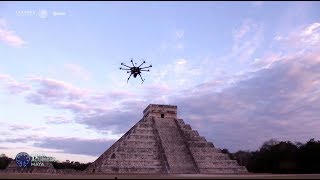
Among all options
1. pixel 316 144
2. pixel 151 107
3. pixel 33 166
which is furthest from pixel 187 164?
pixel 316 144

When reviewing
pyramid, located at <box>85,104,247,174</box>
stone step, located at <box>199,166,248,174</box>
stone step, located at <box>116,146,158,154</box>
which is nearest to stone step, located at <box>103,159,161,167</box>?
pyramid, located at <box>85,104,247,174</box>

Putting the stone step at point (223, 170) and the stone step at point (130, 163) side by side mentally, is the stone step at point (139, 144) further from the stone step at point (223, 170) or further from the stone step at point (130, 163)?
the stone step at point (223, 170)

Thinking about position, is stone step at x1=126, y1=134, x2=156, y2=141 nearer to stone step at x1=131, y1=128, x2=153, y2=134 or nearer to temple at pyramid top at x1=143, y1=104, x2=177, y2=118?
stone step at x1=131, y1=128, x2=153, y2=134

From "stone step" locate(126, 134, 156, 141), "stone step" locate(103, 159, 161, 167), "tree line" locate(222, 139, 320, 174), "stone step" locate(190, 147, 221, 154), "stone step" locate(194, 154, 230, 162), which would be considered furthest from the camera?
"tree line" locate(222, 139, 320, 174)

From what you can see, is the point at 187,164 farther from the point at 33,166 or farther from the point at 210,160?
the point at 33,166

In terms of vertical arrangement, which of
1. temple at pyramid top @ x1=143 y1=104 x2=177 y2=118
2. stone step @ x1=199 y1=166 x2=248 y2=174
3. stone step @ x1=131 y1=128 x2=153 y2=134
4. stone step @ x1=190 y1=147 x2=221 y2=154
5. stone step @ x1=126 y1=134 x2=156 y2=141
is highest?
temple at pyramid top @ x1=143 y1=104 x2=177 y2=118

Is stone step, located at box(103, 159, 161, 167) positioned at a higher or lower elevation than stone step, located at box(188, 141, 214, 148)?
lower

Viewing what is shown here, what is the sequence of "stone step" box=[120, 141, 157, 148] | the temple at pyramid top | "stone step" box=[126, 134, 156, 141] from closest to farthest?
"stone step" box=[120, 141, 157, 148], "stone step" box=[126, 134, 156, 141], the temple at pyramid top

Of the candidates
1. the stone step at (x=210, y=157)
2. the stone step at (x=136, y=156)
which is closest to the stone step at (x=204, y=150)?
the stone step at (x=210, y=157)
